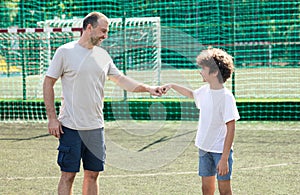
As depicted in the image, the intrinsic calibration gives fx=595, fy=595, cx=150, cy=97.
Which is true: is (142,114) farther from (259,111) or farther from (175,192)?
(175,192)

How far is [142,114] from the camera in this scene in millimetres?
12211

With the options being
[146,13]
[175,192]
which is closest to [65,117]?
[175,192]

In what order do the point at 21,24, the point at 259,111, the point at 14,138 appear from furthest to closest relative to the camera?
1. the point at 21,24
2. the point at 259,111
3. the point at 14,138

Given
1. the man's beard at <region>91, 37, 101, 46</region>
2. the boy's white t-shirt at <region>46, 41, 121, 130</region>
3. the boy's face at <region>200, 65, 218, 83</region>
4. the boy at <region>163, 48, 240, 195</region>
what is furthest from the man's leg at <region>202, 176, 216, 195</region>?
the man's beard at <region>91, 37, 101, 46</region>

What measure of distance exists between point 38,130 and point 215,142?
6845mm

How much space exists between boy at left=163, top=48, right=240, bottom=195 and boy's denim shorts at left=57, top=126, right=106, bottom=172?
2.69ft

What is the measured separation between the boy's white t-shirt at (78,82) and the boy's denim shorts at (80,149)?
57 millimetres

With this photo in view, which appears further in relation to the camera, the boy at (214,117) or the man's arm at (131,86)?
the man's arm at (131,86)

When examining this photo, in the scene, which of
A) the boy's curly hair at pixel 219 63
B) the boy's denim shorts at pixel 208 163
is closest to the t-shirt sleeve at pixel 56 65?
the boy's curly hair at pixel 219 63

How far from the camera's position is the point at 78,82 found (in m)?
4.63

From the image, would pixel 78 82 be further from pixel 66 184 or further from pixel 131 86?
pixel 66 184

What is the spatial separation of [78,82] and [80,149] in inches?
20.7

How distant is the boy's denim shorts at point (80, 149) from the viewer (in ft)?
15.1

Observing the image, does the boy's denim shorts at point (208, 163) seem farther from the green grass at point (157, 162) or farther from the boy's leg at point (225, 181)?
the green grass at point (157, 162)
